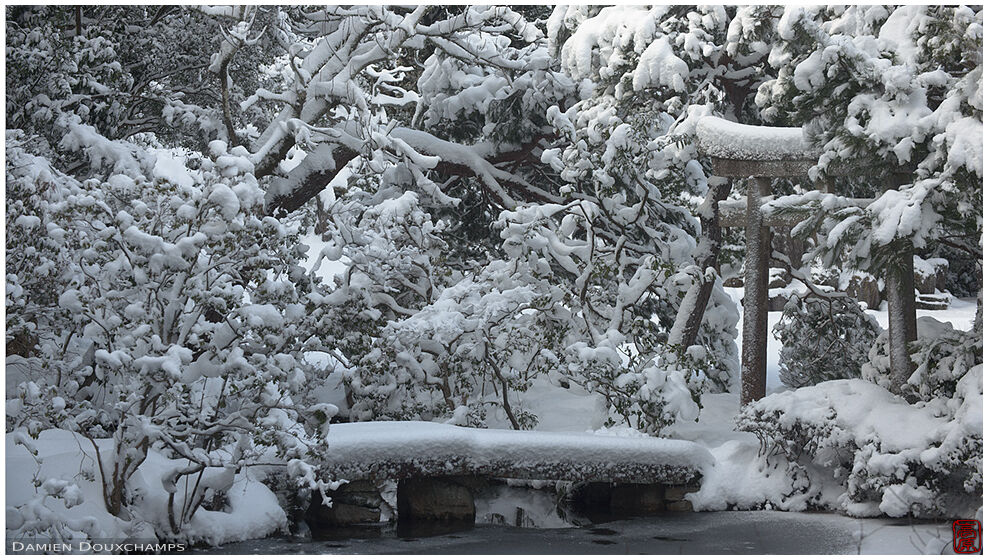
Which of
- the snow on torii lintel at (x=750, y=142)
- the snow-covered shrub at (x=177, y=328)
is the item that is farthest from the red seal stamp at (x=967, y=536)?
the snow-covered shrub at (x=177, y=328)

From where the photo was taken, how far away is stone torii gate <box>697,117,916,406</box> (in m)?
8.85

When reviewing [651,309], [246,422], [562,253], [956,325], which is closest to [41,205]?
[246,422]

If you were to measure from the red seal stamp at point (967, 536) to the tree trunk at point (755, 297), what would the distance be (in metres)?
3.06

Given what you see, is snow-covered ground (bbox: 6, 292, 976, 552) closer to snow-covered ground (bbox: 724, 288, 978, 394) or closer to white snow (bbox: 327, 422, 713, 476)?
white snow (bbox: 327, 422, 713, 476)

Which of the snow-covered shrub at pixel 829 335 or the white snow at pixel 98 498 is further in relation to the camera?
the snow-covered shrub at pixel 829 335

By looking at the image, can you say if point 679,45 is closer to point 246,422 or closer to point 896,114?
A: point 896,114

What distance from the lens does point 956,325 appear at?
58.3 ft

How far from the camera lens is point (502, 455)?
27.2ft

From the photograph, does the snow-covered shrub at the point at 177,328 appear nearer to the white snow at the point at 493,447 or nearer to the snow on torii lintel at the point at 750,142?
the white snow at the point at 493,447

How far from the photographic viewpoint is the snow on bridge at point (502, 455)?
310 inches

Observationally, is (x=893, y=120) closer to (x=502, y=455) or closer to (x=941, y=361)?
(x=941, y=361)

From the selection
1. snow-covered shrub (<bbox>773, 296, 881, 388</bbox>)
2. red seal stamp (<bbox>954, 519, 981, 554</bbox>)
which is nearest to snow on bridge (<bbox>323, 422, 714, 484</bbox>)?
red seal stamp (<bbox>954, 519, 981, 554</bbox>)

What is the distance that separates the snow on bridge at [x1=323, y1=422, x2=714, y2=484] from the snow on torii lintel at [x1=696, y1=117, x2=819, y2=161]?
2.86 m

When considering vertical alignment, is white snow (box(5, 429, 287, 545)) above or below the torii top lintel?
below
